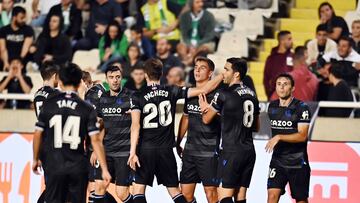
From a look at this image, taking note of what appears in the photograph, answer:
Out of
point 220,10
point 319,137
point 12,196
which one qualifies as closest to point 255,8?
point 220,10

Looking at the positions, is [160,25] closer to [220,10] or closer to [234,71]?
[220,10]

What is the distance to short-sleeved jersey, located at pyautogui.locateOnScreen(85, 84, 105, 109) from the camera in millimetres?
16547

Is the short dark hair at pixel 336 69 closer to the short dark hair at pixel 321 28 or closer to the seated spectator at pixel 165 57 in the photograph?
the short dark hair at pixel 321 28

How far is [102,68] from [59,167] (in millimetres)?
8908

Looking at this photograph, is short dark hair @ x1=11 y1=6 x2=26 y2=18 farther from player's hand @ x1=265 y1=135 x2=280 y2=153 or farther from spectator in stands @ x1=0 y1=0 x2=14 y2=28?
player's hand @ x1=265 y1=135 x2=280 y2=153

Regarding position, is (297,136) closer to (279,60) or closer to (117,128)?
(117,128)

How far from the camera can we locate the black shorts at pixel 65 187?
13836 millimetres

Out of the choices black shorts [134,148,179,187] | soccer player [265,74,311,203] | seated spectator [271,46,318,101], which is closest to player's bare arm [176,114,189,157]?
black shorts [134,148,179,187]

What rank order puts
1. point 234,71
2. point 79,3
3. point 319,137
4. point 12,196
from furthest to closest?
1. point 79,3
2. point 319,137
3. point 12,196
4. point 234,71

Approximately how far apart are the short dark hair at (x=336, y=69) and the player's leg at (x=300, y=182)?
4398 millimetres

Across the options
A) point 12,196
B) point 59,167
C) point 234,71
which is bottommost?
point 12,196

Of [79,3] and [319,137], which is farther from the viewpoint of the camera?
[79,3]

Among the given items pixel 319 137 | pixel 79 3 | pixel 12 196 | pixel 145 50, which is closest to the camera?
pixel 12 196

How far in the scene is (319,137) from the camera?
19500 millimetres
